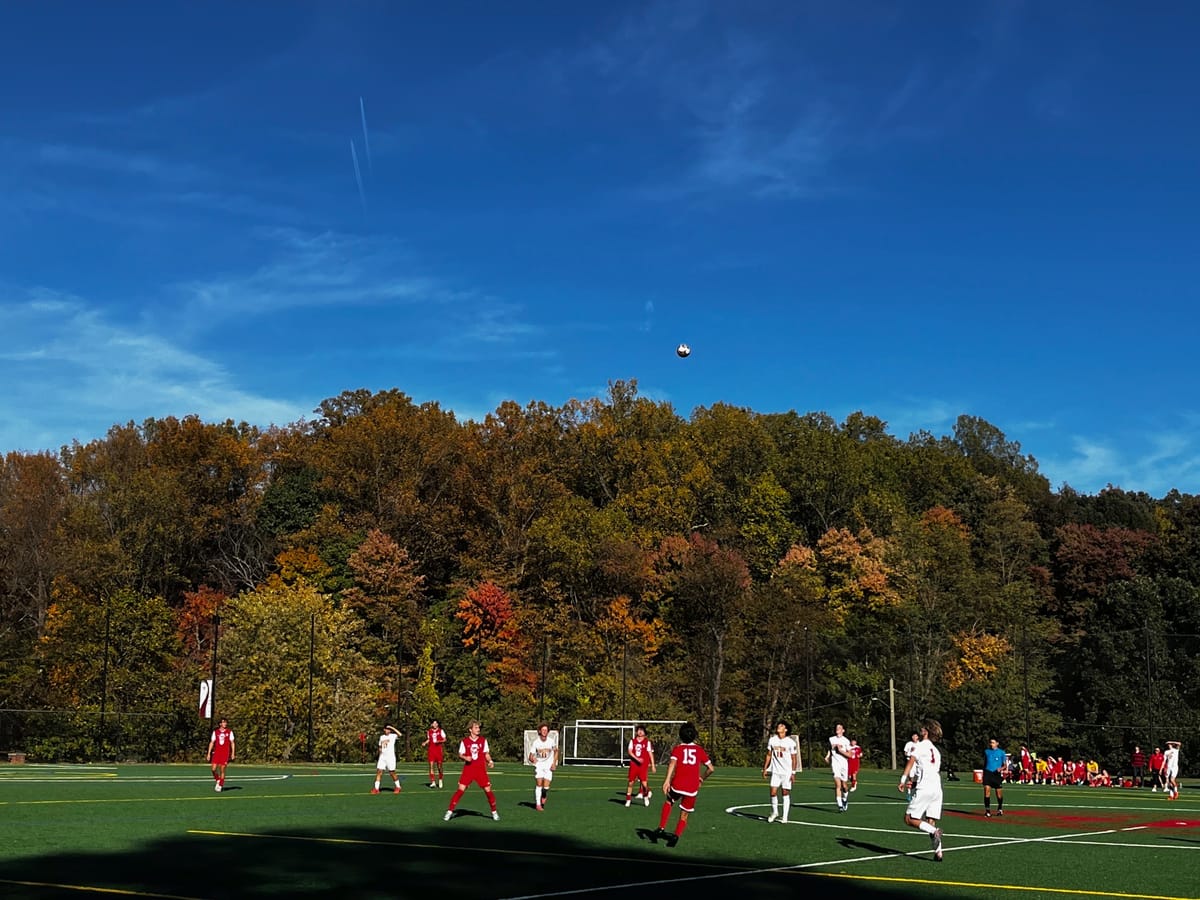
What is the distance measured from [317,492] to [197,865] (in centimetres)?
7739

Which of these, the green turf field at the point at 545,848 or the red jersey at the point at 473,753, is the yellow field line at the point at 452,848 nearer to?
the green turf field at the point at 545,848

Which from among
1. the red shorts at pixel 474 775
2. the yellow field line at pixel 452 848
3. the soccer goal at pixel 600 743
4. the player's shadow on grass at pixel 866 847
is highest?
the red shorts at pixel 474 775

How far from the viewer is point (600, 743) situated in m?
68.2

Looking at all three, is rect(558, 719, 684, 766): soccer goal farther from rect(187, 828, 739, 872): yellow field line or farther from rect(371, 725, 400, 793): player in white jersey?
rect(187, 828, 739, 872): yellow field line

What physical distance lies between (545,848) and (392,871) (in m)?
4.11

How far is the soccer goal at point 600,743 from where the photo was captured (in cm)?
6725

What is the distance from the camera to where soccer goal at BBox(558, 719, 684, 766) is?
67.2 meters

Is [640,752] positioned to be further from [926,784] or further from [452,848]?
[926,784]

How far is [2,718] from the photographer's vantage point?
66.3 meters

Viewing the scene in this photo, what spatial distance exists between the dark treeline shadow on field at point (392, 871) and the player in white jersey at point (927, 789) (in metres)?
1.49

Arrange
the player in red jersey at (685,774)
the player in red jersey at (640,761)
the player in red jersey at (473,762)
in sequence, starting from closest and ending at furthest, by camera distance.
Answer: the player in red jersey at (685,774) → the player in red jersey at (473,762) → the player in red jersey at (640,761)

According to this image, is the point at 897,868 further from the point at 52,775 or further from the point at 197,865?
the point at 52,775

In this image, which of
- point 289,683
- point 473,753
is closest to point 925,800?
point 473,753

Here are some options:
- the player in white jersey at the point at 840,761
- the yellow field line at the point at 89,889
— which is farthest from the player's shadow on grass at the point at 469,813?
the yellow field line at the point at 89,889
